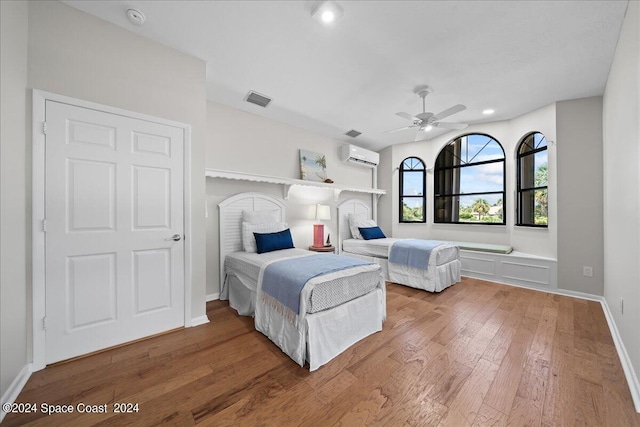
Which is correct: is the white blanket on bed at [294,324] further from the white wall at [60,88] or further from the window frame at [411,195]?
the window frame at [411,195]

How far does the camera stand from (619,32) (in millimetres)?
2170

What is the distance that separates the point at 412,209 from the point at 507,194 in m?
1.79

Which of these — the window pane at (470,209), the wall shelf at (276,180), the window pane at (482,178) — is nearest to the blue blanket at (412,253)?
the wall shelf at (276,180)

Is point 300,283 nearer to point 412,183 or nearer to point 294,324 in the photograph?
point 294,324

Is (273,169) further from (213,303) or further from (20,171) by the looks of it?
(20,171)

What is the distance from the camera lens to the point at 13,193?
1608 millimetres

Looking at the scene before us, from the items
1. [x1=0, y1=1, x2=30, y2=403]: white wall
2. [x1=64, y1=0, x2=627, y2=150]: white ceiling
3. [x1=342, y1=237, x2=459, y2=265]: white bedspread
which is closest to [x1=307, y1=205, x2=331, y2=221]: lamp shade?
[x1=342, y1=237, x2=459, y2=265]: white bedspread

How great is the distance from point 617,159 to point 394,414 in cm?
304

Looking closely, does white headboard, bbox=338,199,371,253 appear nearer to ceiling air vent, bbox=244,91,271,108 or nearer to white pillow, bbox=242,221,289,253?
white pillow, bbox=242,221,289,253

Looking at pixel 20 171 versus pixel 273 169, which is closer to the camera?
pixel 20 171

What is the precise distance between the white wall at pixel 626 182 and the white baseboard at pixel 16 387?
3977 mm

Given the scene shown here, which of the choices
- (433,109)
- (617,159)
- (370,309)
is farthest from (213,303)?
(617,159)

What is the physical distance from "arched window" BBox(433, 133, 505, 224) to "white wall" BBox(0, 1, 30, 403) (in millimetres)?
5890

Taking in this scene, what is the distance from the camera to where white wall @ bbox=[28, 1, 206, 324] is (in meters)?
1.85
